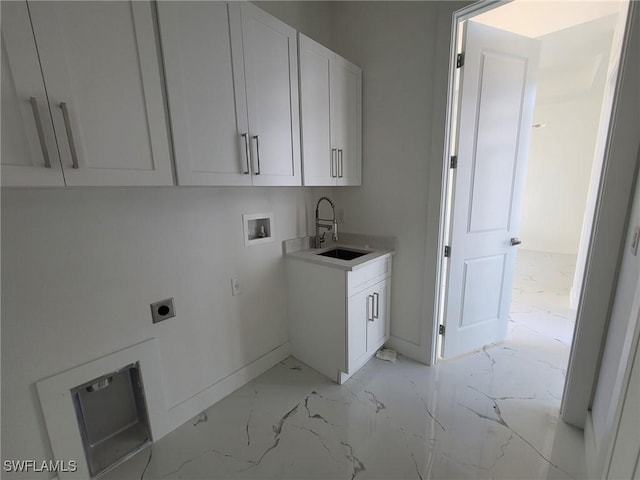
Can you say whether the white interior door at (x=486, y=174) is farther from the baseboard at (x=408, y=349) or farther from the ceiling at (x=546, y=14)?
the ceiling at (x=546, y=14)

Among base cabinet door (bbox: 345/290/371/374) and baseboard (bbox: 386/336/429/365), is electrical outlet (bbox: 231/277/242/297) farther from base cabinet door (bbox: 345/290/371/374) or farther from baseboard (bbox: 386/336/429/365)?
baseboard (bbox: 386/336/429/365)

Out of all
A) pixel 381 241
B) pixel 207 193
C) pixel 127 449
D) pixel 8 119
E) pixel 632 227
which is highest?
pixel 8 119

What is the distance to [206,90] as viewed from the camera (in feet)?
4.18

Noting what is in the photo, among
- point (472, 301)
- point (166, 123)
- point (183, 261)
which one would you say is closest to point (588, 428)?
point (472, 301)

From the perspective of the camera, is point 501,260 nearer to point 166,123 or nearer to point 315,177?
point 315,177

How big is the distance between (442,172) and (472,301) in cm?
110

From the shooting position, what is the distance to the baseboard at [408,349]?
2.21m

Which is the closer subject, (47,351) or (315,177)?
(47,351)

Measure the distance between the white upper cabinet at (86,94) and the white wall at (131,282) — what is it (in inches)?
12.3

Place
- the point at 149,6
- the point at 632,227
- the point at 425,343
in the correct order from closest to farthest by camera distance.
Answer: the point at 149,6 < the point at 632,227 < the point at 425,343

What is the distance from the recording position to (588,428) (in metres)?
1.46

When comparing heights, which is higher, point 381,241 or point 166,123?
point 166,123

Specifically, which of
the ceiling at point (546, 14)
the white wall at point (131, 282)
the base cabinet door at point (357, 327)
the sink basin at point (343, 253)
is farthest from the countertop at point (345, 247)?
the ceiling at point (546, 14)

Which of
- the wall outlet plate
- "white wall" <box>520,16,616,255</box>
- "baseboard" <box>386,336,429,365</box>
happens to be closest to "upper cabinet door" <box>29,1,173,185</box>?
the wall outlet plate
